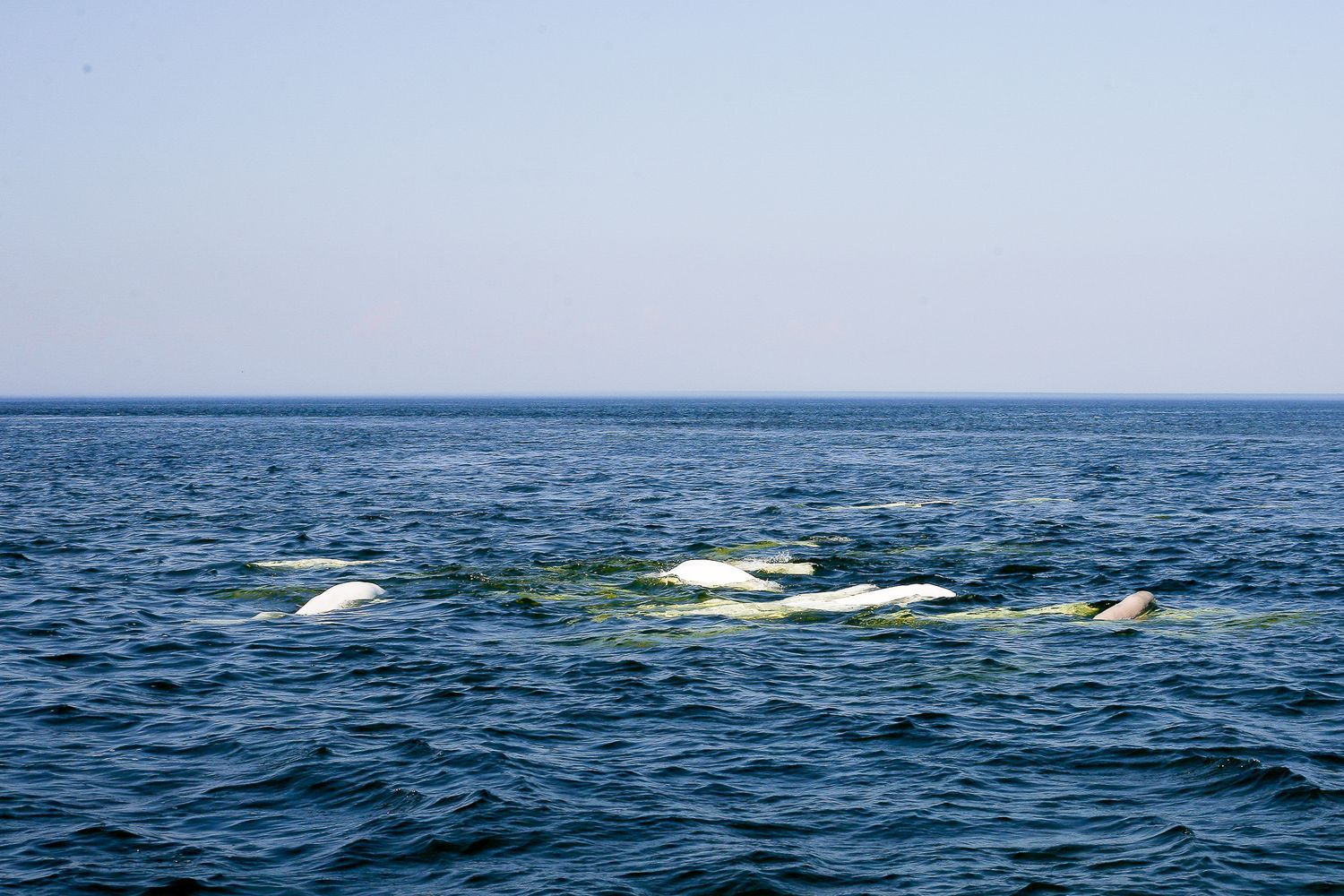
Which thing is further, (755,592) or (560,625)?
(755,592)

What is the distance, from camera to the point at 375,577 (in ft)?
99.0

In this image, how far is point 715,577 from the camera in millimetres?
28938

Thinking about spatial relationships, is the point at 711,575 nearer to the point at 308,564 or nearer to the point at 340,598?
the point at 340,598

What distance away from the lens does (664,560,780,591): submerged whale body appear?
28453 mm

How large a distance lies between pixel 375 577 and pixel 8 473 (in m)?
49.0

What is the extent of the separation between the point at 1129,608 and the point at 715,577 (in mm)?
9605

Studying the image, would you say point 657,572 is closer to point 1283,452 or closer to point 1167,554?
point 1167,554

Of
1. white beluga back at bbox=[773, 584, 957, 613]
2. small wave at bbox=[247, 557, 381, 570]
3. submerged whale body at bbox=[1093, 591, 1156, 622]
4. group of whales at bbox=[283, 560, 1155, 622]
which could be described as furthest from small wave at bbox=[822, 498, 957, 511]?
submerged whale body at bbox=[1093, 591, 1156, 622]

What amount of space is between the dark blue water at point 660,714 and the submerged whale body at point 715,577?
0.88 metres

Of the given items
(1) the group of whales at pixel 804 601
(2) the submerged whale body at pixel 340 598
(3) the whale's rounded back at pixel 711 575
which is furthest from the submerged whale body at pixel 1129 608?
(2) the submerged whale body at pixel 340 598

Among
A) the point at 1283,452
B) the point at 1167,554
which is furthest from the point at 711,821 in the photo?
the point at 1283,452

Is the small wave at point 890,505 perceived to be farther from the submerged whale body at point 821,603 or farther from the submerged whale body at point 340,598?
the submerged whale body at point 340,598

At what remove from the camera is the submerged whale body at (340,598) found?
1010 inches

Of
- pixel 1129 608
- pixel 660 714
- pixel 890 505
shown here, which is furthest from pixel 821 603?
pixel 890 505
